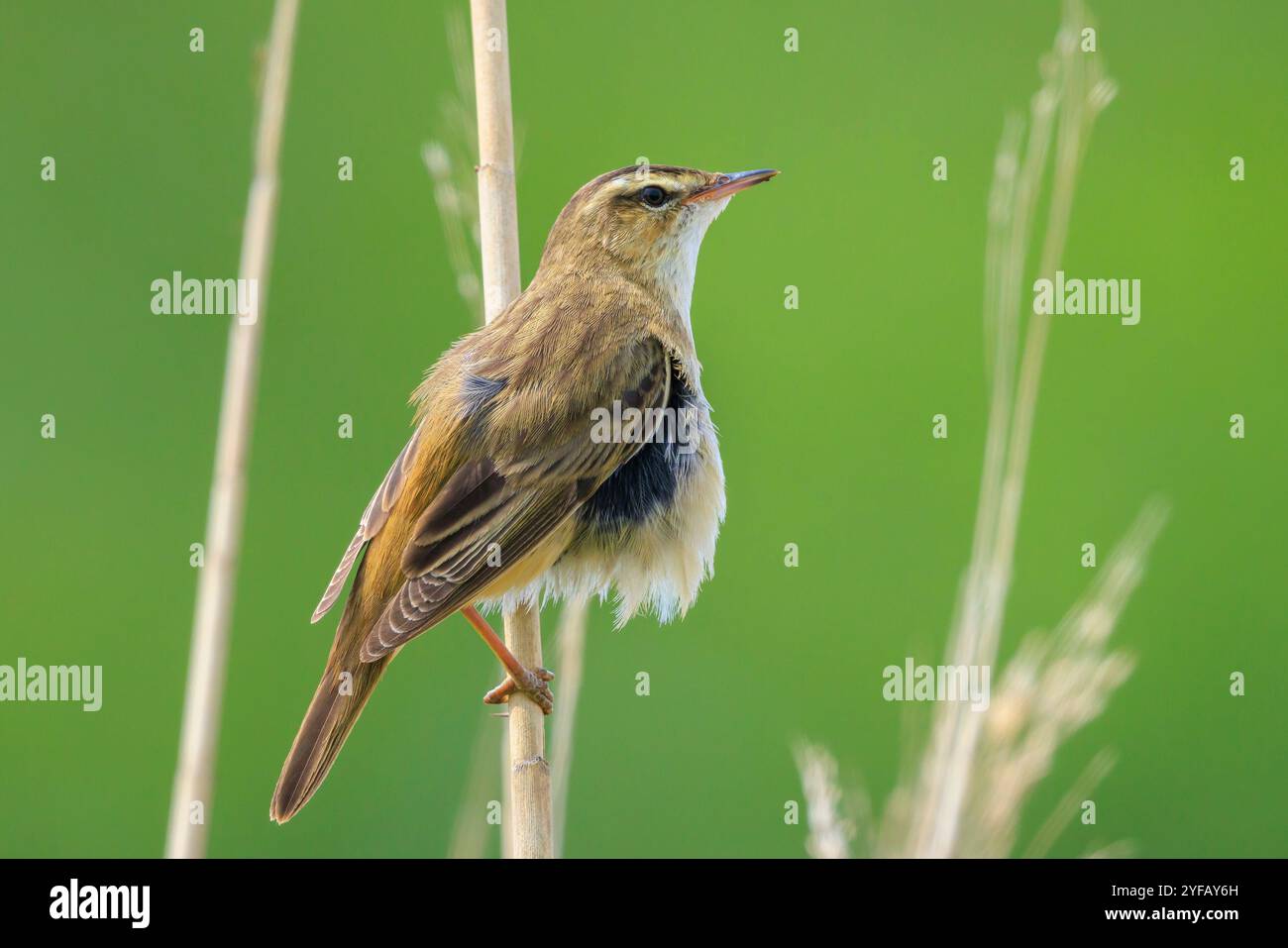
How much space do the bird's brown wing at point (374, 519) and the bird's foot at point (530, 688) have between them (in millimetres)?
496

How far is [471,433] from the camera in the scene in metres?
3.95

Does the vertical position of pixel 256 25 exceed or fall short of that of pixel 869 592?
it exceeds it

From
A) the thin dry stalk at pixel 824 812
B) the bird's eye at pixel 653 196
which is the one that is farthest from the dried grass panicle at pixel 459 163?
the thin dry stalk at pixel 824 812

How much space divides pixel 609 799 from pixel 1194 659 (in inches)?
95.4

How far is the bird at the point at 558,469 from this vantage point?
3.73 metres

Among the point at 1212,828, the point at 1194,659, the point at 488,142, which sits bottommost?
the point at 1212,828

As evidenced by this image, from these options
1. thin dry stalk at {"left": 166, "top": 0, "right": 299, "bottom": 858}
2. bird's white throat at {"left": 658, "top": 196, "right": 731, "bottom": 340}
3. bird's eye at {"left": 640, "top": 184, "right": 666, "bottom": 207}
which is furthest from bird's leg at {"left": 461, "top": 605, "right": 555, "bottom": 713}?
bird's eye at {"left": 640, "top": 184, "right": 666, "bottom": 207}

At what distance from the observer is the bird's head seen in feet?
14.6

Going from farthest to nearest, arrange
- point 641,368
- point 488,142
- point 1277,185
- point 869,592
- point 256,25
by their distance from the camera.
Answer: point 1277,185 < point 256,25 < point 869,592 < point 641,368 < point 488,142

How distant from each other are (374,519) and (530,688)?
626mm

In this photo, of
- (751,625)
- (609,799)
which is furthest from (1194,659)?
(609,799)

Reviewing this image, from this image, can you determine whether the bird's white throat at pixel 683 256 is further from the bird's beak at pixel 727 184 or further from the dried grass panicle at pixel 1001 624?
the dried grass panicle at pixel 1001 624

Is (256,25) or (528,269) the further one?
(256,25)

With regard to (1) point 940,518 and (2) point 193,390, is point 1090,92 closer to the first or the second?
(1) point 940,518
